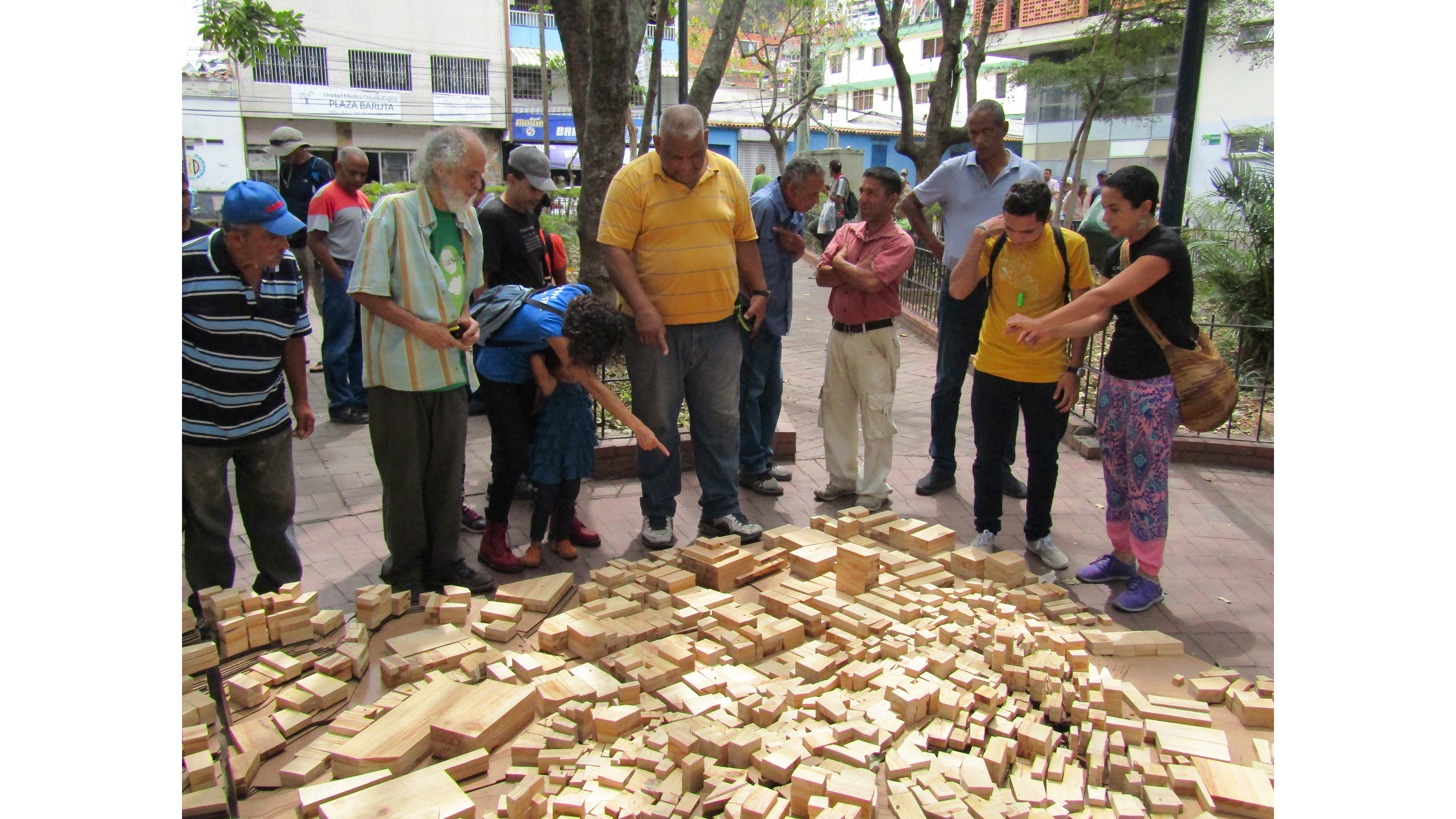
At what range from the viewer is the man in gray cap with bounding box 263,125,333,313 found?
7266mm

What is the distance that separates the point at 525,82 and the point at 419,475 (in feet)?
125

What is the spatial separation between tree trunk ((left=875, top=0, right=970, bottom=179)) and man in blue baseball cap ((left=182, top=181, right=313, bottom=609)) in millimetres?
9262

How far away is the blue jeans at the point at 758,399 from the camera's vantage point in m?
5.47

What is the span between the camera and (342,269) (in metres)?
6.60

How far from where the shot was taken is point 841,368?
537cm

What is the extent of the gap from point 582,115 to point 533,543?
13.1 feet

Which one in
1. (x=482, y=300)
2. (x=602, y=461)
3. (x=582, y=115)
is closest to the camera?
(x=482, y=300)

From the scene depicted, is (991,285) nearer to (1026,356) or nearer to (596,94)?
(1026,356)

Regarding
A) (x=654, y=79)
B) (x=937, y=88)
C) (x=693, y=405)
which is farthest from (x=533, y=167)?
(x=937, y=88)

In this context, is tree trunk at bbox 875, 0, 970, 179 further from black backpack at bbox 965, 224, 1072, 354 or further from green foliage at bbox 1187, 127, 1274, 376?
black backpack at bbox 965, 224, 1072, 354

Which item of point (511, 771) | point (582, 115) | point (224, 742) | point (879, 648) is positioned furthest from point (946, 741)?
point (582, 115)

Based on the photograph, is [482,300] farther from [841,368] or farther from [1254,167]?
[1254,167]

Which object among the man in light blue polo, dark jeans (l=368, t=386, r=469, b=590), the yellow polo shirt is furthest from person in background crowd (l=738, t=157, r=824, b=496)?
dark jeans (l=368, t=386, r=469, b=590)

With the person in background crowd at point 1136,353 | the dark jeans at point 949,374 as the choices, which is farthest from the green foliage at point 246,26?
the person in background crowd at point 1136,353
